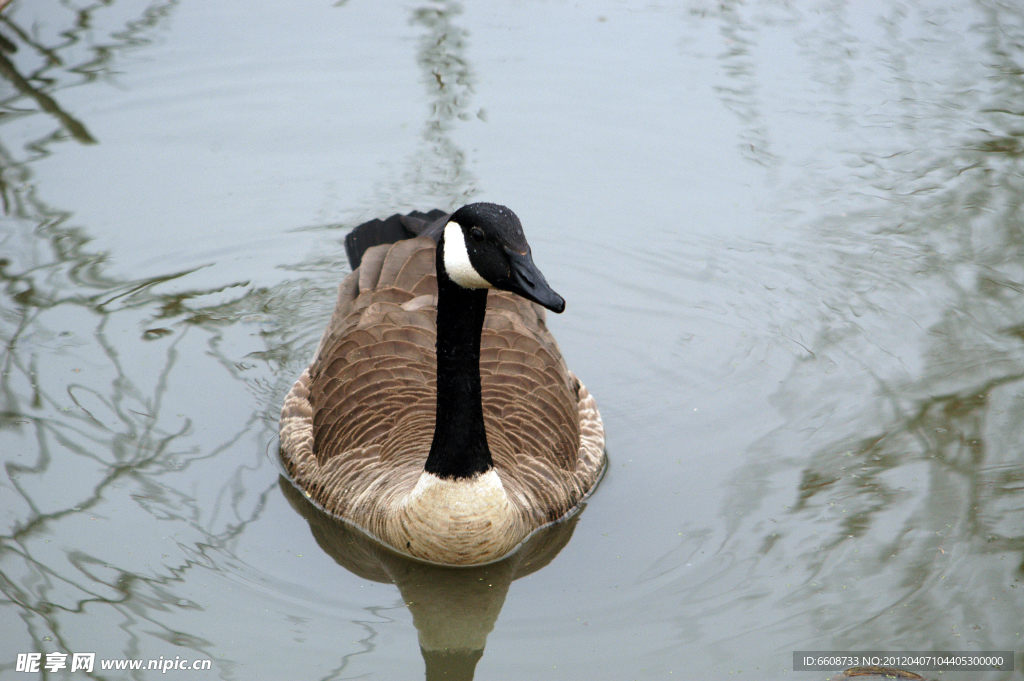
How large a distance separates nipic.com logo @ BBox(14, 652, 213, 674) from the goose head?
7.15 feet

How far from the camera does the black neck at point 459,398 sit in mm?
5367

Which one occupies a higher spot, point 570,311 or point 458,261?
point 458,261

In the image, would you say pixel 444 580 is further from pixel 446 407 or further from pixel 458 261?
pixel 458 261

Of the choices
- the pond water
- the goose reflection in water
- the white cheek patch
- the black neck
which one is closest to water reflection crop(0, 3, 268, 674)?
the pond water

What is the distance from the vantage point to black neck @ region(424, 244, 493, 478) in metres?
5.37

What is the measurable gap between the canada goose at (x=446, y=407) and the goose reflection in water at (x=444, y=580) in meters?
0.09

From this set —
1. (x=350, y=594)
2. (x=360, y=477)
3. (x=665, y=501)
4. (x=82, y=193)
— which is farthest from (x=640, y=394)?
(x=82, y=193)

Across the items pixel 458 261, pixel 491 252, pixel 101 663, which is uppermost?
pixel 491 252

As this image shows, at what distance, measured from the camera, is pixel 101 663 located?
500 cm

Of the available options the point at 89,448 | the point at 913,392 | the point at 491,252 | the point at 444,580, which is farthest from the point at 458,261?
the point at 913,392

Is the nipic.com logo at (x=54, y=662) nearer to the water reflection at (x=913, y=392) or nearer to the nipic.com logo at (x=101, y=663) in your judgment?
the nipic.com logo at (x=101, y=663)

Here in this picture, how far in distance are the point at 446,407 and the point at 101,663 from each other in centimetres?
199

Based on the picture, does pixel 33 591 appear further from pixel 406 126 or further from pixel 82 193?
pixel 406 126

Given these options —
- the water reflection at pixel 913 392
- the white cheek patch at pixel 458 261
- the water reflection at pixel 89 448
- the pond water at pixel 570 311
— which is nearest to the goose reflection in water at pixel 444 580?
the pond water at pixel 570 311
